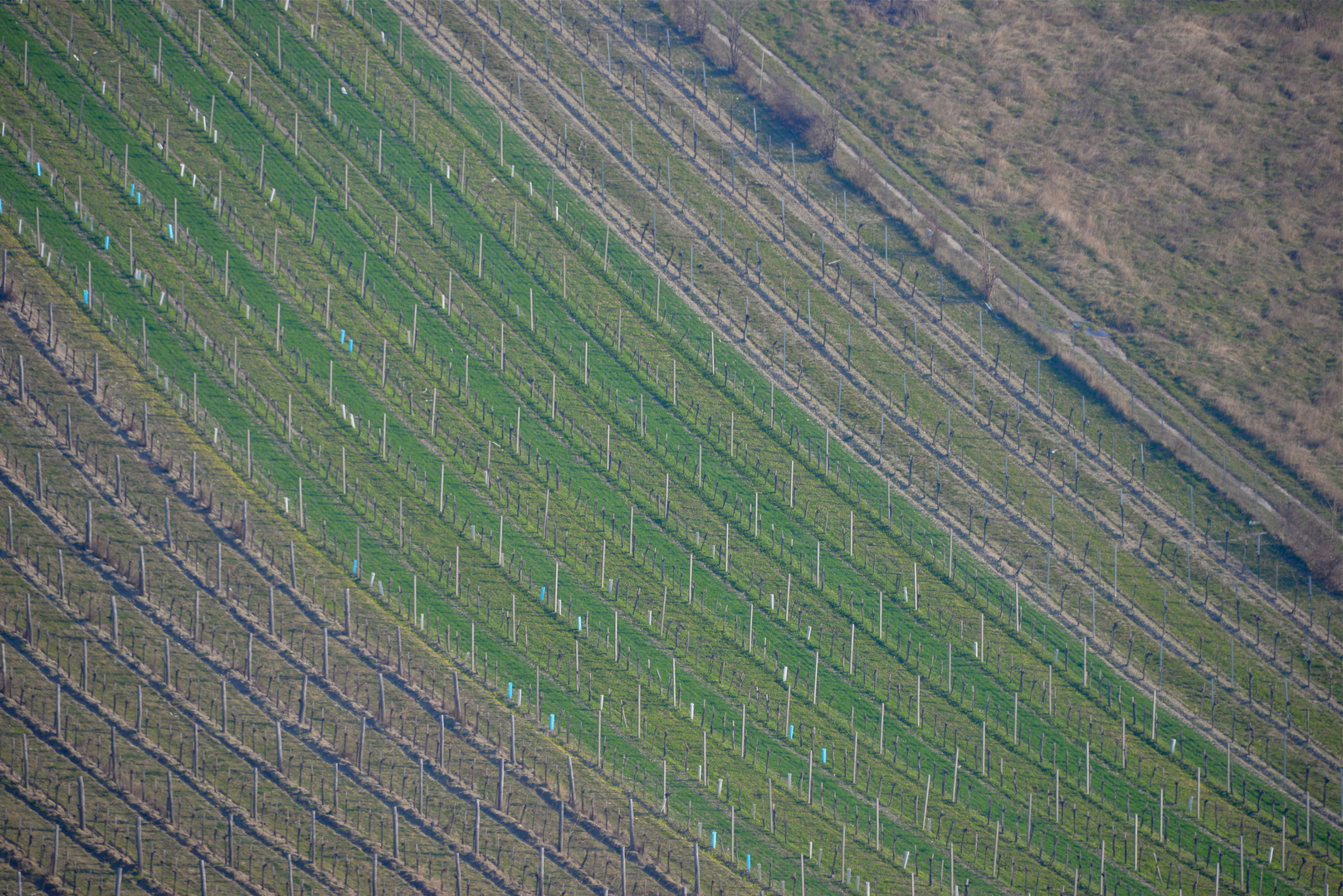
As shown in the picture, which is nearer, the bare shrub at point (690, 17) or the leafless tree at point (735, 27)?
the leafless tree at point (735, 27)

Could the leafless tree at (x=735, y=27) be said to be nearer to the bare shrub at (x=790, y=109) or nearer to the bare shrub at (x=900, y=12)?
the bare shrub at (x=790, y=109)

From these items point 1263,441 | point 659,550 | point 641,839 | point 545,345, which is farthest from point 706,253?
point 641,839

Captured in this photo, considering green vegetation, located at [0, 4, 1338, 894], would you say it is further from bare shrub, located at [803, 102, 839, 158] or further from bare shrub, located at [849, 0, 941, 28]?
bare shrub, located at [849, 0, 941, 28]

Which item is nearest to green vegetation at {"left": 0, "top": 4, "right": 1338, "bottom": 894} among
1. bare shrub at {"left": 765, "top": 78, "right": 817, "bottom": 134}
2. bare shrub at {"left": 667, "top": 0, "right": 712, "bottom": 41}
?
bare shrub at {"left": 765, "top": 78, "right": 817, "bottom": 134}

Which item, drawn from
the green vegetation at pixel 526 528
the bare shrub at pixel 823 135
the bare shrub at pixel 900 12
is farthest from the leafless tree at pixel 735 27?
the green vegetation at pixel 526 528

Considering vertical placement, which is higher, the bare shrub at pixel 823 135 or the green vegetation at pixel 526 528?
the bare shrub at pixel 823 135

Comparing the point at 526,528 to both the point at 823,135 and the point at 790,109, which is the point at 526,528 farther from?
the point at 790,109

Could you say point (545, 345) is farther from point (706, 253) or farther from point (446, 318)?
point (706, 253)

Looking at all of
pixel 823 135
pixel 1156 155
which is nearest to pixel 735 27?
pixel 823 135
